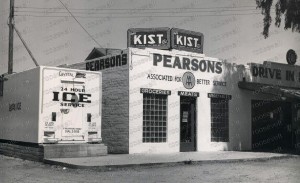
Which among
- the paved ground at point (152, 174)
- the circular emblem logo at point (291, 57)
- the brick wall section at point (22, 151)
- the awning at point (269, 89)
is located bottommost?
the paved ground at point (152, 174)

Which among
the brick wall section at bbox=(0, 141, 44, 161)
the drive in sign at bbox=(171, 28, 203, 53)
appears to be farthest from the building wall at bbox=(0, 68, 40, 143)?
the drive in sign at bbox=(171, 28, 203, 53)

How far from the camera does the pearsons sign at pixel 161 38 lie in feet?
64.0

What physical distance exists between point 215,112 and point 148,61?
4.48 m

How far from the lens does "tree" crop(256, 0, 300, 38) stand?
20.5 metres

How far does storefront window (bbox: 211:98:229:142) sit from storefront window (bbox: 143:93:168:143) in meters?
2.87

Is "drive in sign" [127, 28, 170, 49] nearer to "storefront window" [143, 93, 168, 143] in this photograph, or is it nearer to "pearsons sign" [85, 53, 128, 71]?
"pearsons sign" [85, 53, 128, 71]

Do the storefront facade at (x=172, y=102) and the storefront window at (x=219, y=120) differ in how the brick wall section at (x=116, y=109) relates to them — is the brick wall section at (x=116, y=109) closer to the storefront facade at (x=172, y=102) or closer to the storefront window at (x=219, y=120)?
the storefront facade at (x=172, y=102)

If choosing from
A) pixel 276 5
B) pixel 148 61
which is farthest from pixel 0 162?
pixel 276 5

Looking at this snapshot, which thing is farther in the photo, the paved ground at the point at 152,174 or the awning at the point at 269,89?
the awning at the point at 269,89

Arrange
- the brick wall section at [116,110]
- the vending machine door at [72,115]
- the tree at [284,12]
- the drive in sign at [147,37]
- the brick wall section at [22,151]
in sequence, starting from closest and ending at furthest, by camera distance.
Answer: the brick wall section at [22,151], the vending machine door at [72,115], the brick wall section at [116,110], the drive in sign at [147,37], the tree at [284,12]

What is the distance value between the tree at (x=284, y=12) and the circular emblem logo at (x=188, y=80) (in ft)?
18.5

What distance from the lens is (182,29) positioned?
65.6 feet

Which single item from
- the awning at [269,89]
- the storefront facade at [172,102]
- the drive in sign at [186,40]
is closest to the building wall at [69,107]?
the storefront facade at [172,102]

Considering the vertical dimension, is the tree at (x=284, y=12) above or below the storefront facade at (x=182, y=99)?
above
